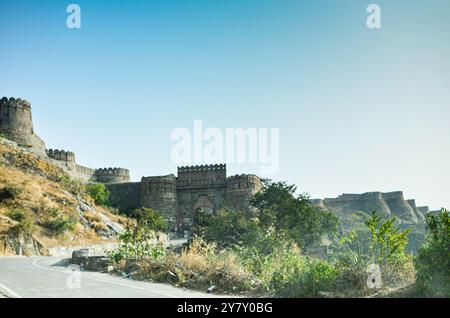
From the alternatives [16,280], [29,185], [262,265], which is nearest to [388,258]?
[262,265]

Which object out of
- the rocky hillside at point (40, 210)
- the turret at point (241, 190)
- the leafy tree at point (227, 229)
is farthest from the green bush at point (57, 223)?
the turret at point (241, 190)

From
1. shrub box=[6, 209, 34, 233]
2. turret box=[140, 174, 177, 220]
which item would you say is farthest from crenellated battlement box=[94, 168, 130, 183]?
shrub box=[6, 209, 34, 233]

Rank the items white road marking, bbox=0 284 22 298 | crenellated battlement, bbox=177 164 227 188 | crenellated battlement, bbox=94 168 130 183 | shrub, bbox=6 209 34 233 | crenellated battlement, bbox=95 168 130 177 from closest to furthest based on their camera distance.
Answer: white road marking, bbox=0 284 22 298, shrub, bbox=6 209 34 233, crenellated battlement, bbox=177 164 227 188, crenellated battlement, bbox=94 168 130 183, crenellated battlement, bbox=95 168 130 177

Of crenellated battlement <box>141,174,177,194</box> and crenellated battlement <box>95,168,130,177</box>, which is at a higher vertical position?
crenellated battlement <box>95,168,130,177</box>

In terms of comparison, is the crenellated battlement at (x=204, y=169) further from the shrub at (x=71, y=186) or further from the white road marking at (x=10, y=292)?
the white road marking at (x=10, y=292)

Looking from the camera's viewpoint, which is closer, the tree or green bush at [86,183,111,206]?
the tree

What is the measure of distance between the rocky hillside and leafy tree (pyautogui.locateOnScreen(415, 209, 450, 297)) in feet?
57.0

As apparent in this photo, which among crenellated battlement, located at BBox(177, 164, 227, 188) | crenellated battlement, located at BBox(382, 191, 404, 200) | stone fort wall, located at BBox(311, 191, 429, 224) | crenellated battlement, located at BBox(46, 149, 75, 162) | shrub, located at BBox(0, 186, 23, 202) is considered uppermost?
crenellated battlement, located at BBox(46, 149, 75, 162)

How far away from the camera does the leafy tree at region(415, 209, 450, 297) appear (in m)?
5.81

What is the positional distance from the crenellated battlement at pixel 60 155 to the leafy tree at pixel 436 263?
Answer: 42799 millimetres

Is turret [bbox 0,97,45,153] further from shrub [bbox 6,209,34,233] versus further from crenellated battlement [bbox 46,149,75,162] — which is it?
shrub [bbox 6,209,34,233]

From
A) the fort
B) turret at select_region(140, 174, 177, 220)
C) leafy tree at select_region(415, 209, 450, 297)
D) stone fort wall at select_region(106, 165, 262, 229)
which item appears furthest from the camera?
turret at select_region(140, 174, 177, 220)

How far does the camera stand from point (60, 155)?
43688 mm

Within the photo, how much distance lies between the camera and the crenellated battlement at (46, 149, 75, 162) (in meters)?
43.3
